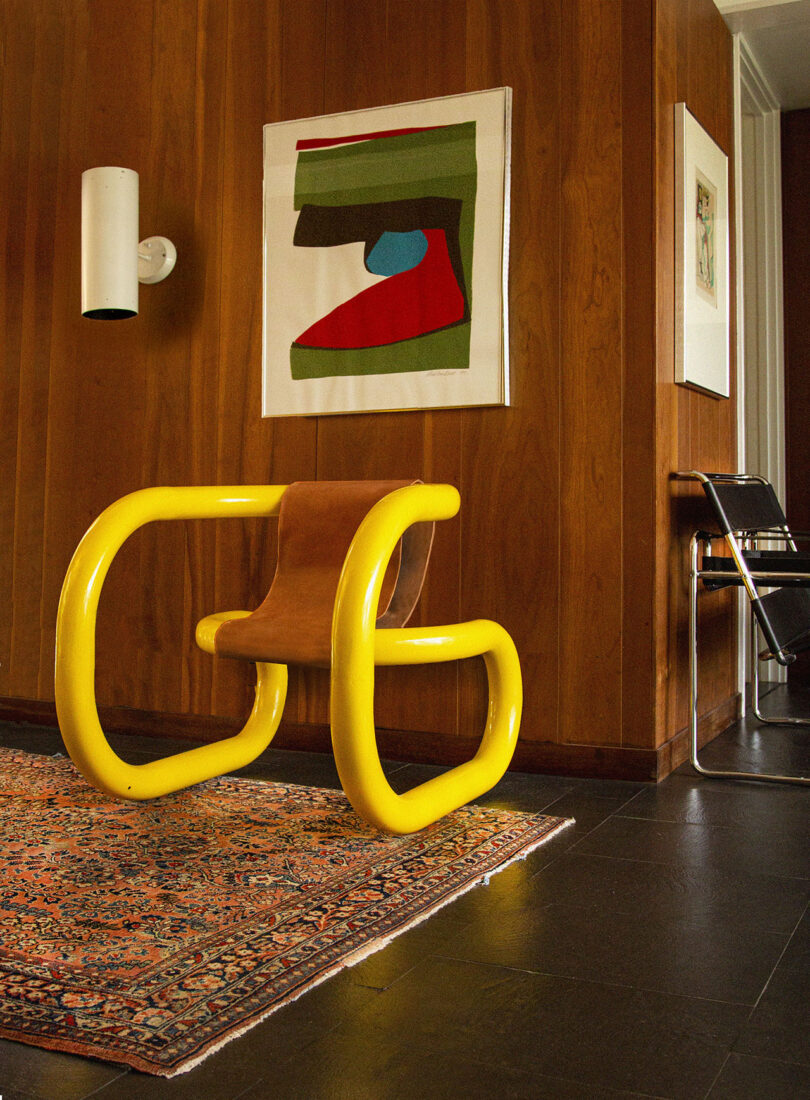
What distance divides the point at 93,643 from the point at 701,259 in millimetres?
2048

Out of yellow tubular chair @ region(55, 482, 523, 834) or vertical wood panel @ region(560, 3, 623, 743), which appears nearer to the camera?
yellow tubular chair @ region(55, 482, 523, 834)

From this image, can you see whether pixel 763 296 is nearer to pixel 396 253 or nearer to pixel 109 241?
pixel 396 253

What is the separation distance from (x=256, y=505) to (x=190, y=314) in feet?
3.17

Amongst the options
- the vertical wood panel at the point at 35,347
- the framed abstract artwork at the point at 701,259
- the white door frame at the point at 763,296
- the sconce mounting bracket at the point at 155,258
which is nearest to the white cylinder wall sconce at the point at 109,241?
the sconce mounting bracket at the point at 155,258

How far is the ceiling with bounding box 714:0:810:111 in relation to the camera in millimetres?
3463

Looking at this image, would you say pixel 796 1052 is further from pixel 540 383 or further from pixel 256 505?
pixel 540 383

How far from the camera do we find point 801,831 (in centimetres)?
225

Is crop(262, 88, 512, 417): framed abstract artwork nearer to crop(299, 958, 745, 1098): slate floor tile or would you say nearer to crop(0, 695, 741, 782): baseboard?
crop(0, 695, 741, 782): baseboard

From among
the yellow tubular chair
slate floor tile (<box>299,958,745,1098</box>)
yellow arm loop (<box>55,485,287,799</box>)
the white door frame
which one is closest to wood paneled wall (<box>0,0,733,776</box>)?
the yellow tubular chair

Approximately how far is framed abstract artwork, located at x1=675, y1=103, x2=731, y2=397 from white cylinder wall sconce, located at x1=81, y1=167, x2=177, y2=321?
154 centimetres

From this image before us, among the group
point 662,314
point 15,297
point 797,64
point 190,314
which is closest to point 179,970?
point 662,314

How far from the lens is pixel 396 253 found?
2908 mm

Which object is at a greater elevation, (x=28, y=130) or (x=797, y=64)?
(x=797, y=64)

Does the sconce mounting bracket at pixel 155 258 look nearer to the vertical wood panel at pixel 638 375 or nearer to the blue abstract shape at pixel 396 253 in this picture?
the blue abstract shape at pixel 396 253
